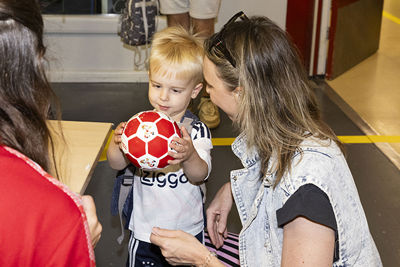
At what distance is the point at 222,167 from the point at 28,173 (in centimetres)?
301

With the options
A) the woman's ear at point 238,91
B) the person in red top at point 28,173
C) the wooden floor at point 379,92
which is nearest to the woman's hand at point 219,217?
the woman's ear at point 238,91

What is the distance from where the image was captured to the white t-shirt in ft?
7.50

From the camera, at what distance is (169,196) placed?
2.29m

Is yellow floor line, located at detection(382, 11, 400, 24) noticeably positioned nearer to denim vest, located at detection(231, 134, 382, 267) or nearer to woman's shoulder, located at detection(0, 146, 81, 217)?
denim vest, located at detection(231, 134, 382, 267)

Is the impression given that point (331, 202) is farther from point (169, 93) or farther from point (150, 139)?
point (169, 93)

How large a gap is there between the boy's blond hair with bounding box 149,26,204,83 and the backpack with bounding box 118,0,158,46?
2.17 m

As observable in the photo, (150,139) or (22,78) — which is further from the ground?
(22,78)

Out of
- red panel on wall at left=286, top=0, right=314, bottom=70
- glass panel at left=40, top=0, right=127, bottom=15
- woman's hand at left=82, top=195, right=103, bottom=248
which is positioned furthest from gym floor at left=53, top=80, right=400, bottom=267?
woman's hand at left=82, top=195, right=103, bottom=248

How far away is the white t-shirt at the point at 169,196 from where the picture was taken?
2287 millimetres

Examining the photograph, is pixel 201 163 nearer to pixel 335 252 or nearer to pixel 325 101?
pixel 335 252

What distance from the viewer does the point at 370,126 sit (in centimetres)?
489

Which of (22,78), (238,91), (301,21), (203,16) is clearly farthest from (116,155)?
(301,21)

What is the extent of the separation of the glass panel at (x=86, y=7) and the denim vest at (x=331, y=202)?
159 inches

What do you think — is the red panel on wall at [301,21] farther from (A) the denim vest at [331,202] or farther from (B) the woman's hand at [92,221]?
(B) the woman's hand at [92,221]
